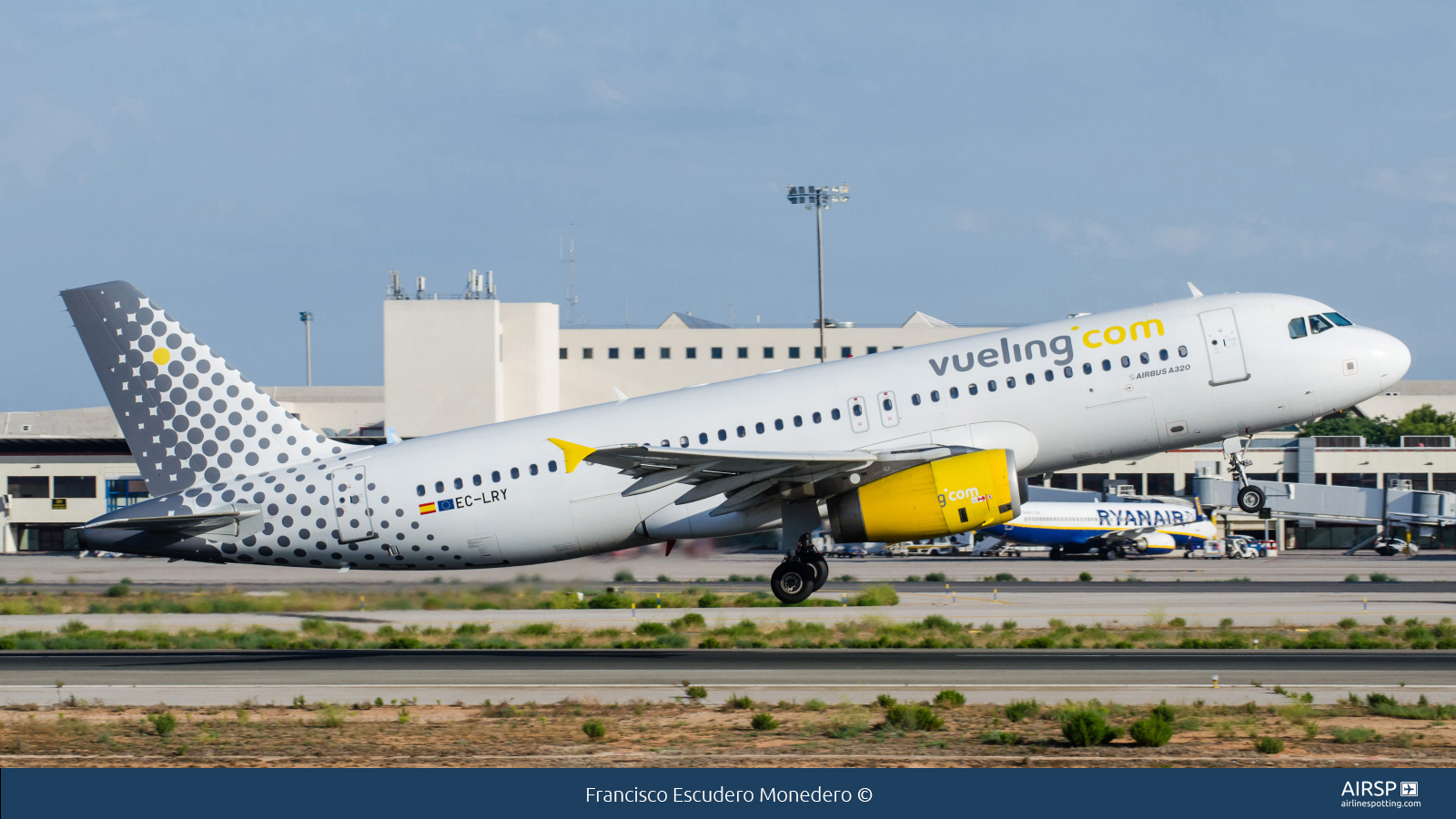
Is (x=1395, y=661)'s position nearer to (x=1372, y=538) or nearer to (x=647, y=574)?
(x=647, y=574)

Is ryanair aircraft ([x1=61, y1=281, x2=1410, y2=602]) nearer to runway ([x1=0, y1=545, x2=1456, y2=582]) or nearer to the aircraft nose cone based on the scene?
the aircraft nose cone

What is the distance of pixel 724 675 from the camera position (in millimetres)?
22234

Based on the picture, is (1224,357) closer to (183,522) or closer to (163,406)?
(183,522)

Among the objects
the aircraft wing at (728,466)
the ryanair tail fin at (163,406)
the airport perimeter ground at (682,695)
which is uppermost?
the ryanair tail fin at (163,406)

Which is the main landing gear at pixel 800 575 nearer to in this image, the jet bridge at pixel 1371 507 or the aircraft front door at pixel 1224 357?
the aircraft front door at pixel 1224 357

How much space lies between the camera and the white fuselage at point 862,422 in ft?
84.7

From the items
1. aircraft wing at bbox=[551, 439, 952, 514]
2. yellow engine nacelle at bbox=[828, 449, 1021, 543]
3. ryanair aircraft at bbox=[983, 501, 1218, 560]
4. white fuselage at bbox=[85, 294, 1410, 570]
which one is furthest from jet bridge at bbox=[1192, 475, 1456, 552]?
aircraft wing at bbox=[551, 439, 952, 514]

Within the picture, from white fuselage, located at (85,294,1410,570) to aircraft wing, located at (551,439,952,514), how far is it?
65 cm

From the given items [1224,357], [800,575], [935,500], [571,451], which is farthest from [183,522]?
[1224,357]

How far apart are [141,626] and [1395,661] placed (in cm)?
2800

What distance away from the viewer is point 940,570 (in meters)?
64.8

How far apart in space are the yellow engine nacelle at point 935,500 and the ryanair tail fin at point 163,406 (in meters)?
12.0

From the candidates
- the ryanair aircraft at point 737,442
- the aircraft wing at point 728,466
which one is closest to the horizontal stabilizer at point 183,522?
the ryanair aircraft at point 737,442

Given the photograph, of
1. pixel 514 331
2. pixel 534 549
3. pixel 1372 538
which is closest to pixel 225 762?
pixel 534 549
